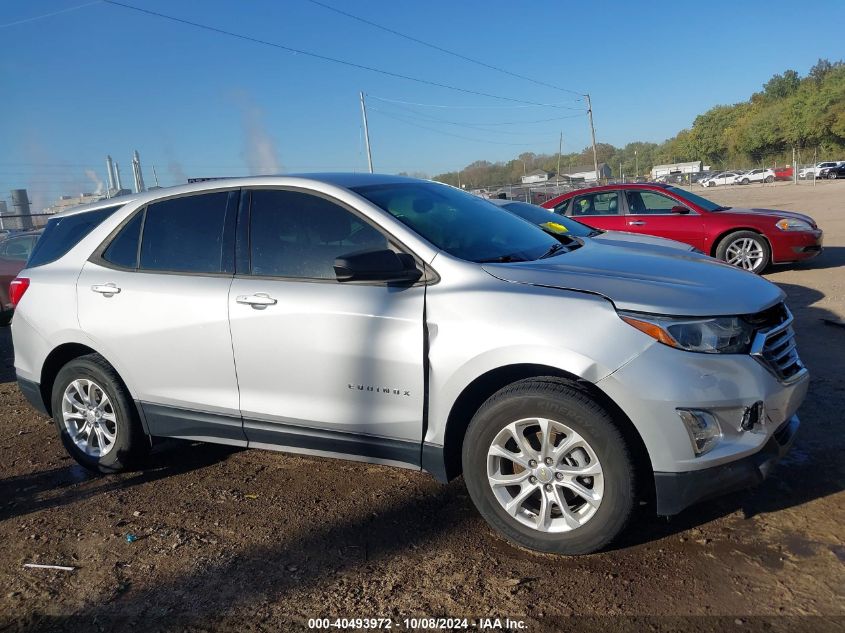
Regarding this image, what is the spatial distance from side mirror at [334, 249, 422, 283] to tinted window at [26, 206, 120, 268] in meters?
2.03

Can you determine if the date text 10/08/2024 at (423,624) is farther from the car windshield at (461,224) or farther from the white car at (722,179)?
the white car at (722,179)

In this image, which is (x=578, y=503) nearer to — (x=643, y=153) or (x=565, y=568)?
(x=565, y=568)

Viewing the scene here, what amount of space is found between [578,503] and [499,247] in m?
1.43

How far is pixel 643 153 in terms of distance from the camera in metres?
120

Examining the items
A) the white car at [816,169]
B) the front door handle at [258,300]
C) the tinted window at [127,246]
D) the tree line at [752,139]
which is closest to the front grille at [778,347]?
the front door handle at [258,300]

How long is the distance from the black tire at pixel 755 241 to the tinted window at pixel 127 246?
28.1 ft

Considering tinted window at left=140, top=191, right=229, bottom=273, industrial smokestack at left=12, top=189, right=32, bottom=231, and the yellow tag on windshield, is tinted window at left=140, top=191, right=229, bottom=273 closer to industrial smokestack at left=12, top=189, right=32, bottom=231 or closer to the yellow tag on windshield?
the yellow tag on windshield

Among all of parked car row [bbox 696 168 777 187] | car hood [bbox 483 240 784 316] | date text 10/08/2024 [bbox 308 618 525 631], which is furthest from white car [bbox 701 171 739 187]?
date text 10/08/2024 [bbox 308 618 525 631]

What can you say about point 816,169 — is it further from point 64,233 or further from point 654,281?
point 64,233

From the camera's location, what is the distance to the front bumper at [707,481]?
2834mm

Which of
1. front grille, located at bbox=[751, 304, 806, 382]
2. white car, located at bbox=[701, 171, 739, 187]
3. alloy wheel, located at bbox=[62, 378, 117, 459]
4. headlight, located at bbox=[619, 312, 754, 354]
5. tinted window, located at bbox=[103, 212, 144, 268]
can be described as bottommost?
white car, located at bbox=[701, 171, 739, 187]

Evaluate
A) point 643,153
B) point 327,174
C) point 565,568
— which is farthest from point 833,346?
point 643,153

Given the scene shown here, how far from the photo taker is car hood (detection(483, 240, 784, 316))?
294 centimetres

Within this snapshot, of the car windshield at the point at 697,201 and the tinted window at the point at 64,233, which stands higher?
the tinted window at the point at 64,233
